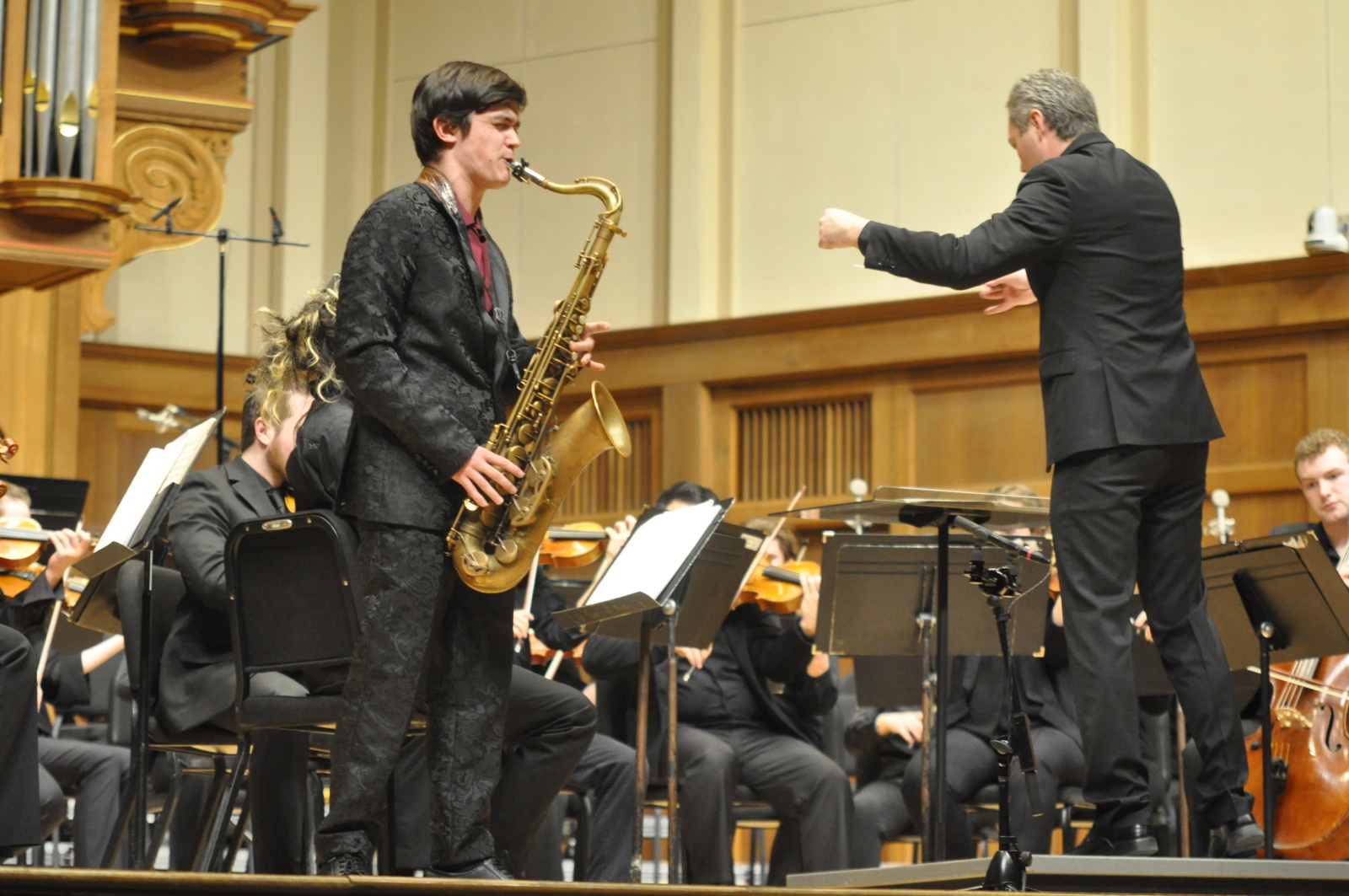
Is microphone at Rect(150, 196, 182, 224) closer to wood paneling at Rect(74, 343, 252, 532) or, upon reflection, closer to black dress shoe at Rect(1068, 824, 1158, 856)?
wood paneling at Rect(74, 343, 252, 532)

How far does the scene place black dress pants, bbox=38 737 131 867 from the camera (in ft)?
17.5

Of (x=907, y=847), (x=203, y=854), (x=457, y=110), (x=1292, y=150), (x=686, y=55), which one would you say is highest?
(x=686, y=55)

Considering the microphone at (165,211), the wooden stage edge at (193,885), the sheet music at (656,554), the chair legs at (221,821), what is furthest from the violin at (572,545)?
the microphone at (165,211)

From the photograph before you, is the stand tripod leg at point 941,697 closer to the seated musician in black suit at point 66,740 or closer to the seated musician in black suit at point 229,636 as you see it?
the seated musician in black suit at point 229,636

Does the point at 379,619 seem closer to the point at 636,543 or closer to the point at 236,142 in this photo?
the point at 636,543

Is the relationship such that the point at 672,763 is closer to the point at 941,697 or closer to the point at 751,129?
the point at 941,697

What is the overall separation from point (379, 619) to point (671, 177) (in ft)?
19.4

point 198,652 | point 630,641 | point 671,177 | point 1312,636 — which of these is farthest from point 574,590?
point 671,177

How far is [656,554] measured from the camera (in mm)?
4297

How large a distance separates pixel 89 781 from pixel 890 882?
121 inches

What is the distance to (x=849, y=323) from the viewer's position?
820 cm

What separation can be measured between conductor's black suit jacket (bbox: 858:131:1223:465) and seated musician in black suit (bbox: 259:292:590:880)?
1.20 meters

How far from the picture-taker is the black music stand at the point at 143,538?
3.73 metres

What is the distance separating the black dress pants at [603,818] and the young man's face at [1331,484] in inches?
88.1
